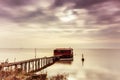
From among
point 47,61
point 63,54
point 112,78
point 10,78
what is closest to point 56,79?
point 10,78

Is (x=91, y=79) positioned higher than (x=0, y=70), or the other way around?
(x=0, y=70)

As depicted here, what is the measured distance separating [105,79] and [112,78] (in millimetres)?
2265

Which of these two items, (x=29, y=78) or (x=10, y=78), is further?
(x=29, y=78)

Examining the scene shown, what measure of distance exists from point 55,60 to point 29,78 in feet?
154

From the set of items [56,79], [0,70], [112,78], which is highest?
[0,70]

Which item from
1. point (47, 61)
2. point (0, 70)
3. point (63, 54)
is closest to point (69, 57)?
point (63, 54)

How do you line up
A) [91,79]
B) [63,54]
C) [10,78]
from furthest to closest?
[63,54], [91,79], [10,78]

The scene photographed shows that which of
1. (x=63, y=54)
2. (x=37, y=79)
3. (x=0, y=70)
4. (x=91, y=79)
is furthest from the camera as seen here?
(x=63, y=54)

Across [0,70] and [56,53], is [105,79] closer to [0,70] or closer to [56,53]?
[0,70]

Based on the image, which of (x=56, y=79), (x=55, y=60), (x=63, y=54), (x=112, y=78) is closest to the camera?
(x=56, y=79)

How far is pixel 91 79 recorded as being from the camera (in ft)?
118

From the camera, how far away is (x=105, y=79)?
3747 cm

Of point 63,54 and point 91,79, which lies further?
point 63,54

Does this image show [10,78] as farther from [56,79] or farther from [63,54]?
[63,54]
